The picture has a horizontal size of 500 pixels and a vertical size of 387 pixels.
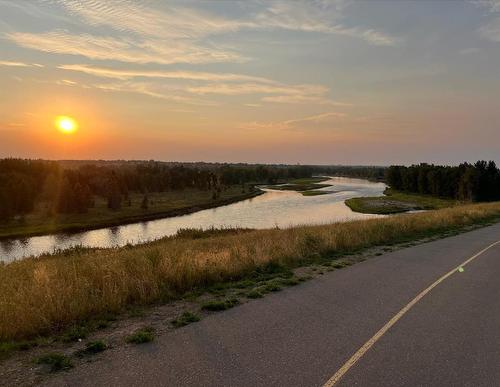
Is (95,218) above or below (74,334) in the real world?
below

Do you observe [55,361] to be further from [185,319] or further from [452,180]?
[452,180]

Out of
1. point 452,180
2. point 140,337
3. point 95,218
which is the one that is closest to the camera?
point 140,337

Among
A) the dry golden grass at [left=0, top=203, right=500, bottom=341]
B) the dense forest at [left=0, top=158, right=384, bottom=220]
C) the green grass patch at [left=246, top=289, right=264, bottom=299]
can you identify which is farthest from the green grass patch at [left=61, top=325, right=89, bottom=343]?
the dense forest at [left=0, top=158, right=384, bottom=220]

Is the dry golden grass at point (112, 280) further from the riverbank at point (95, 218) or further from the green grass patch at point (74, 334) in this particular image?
the riverbank at point (95, 218)

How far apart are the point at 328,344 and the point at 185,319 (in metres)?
2.86

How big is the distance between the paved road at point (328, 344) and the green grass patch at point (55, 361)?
29cm

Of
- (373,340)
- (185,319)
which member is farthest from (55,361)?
(373,340)

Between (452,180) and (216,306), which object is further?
(452,180)

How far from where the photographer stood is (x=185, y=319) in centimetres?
815

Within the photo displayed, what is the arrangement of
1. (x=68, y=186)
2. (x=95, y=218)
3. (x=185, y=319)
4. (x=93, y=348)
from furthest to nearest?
(x=68, y=186) → (x=95, y=218) → (x=185, y=319) → (x=93, y=348)

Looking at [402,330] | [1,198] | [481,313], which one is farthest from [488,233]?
[1,198]

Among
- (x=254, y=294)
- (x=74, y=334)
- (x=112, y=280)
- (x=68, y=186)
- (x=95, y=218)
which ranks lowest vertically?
(x=95, y=218)

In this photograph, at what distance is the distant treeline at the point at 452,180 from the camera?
294ft

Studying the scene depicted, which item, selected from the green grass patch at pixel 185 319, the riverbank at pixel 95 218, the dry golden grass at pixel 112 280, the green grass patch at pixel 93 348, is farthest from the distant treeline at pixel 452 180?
the green grass patch at pixel 93 348
